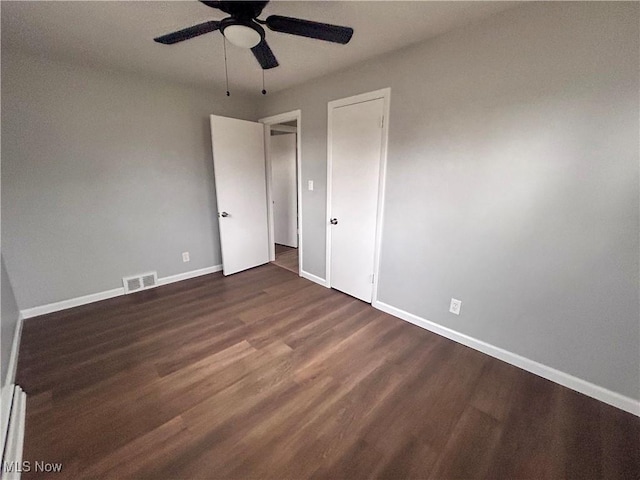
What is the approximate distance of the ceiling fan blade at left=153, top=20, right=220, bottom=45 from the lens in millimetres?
1337

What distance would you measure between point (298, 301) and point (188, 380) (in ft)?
4.18

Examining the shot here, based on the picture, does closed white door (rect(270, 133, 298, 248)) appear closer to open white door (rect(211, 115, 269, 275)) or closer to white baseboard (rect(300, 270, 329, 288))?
open white door (rect(211, 115, 269, 275))

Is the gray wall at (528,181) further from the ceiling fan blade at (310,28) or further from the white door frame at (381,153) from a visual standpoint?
the ceiling fan blade at (310,28)

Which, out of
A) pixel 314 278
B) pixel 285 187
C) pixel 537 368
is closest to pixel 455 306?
pixel 537 368

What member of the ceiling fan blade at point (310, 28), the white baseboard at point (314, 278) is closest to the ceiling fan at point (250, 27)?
the ceiling fan blade at point (310, 28)

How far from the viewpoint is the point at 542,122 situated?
62.4 inches

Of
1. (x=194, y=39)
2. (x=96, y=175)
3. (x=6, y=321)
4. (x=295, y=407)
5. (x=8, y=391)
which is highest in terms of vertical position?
(x=194, y=39)

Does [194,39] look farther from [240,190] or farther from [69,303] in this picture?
[69,303]

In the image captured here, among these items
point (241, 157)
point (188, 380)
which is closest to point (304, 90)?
point (241, 157)

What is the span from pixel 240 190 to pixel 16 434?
2722 millimetres

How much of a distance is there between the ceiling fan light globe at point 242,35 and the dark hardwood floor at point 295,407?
78.3 inches

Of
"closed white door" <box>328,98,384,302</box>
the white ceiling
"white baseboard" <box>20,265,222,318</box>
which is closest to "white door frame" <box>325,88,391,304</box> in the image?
"closed white door" <box>328,98,384,302</box>

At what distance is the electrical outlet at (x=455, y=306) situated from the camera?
2.12 meters

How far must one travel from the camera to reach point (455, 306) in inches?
84.3
